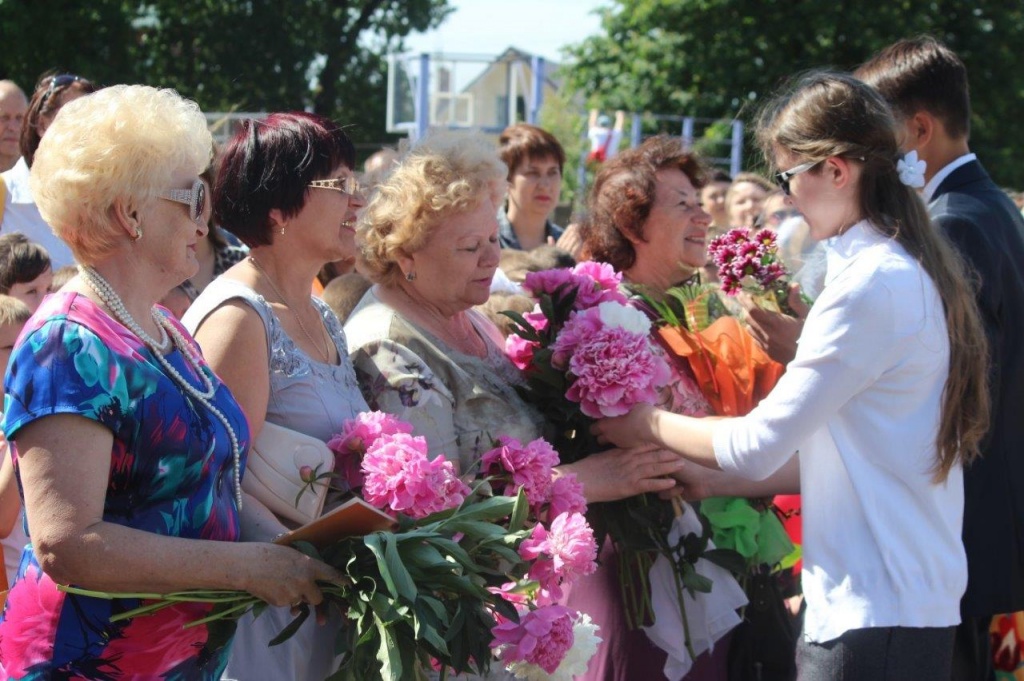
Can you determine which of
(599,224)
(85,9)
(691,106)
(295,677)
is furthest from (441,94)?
(295,677)

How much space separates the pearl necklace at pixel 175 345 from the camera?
7.08 ft

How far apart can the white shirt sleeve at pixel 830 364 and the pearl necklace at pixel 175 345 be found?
4.05 feet

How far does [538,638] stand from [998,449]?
160cm

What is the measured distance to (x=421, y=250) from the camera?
3176 millimetres

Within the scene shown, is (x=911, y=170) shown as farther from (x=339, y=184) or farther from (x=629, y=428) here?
(x=339, y=184)

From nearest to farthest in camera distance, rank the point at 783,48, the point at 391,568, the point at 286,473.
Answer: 1. the point at 391,568
2. the point at 286,473
3. the point at 783,48

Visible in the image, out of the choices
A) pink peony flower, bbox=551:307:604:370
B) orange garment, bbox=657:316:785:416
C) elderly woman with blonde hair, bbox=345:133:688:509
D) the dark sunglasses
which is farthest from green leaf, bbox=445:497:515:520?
the dark sunglasses

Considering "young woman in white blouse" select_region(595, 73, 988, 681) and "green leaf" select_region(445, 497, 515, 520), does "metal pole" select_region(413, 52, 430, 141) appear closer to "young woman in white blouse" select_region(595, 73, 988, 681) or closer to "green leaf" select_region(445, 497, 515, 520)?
"young woman in white blouse" select_region(595, 73, 988, 681)

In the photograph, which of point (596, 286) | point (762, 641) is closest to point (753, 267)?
point (596, 286)

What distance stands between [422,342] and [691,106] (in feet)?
84.0

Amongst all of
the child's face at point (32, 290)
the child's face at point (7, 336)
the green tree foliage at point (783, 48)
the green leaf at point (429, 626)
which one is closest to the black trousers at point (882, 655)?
the green leaf at point (429, 626)

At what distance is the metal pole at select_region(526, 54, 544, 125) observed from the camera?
18.9 metres

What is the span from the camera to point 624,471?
3193 millimetres

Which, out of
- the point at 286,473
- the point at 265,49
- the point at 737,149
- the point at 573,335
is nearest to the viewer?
the point at 286,473
